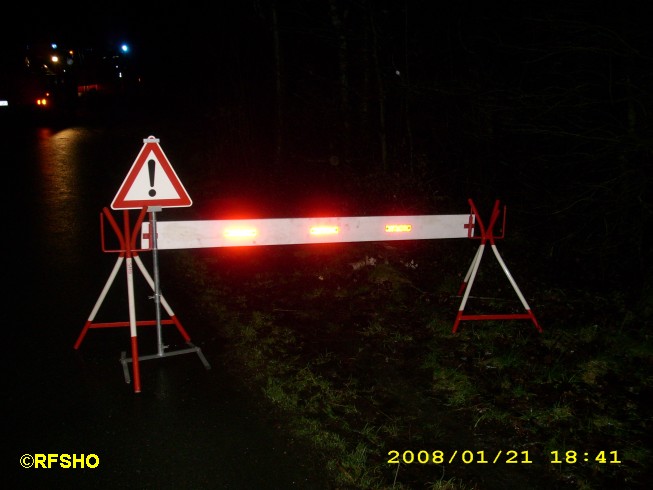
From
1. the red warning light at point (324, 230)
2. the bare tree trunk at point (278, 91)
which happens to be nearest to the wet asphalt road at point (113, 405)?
the red warning light at point (324, 230)

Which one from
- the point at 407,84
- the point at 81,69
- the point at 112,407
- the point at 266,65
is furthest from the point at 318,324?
the point at 81,69

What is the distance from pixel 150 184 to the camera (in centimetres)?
554

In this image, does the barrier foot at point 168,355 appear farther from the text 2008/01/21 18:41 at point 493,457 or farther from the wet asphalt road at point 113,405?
the text 2008/01/21 18:41 at point 493,457

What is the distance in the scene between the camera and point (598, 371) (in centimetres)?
559

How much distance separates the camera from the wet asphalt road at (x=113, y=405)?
158 inches

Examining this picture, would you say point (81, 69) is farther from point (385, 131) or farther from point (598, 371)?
point (598, 371)

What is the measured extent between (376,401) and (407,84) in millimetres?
4407

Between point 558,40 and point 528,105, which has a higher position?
point 558,40

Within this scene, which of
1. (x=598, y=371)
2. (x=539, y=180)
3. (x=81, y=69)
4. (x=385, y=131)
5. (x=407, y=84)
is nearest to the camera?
(x=598, y=371)

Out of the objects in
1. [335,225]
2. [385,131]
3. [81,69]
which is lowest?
[335,225]

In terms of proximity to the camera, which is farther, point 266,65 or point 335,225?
point 266,65
